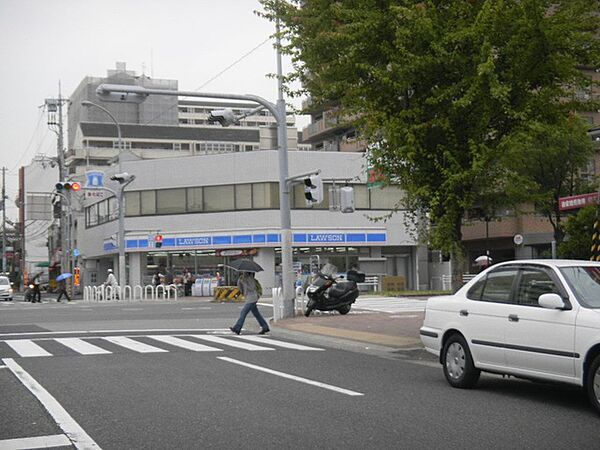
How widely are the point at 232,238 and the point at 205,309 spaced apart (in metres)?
18.2

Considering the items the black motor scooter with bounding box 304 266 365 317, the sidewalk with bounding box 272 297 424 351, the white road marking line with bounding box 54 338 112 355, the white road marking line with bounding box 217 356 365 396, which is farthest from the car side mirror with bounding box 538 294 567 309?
the black motor scooter with bounding box 304 266 365 317

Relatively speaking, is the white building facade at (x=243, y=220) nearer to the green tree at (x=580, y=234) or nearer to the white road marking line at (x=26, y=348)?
the green tree at (x=580, y=234)

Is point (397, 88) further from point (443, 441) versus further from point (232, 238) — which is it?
point (232, 238)

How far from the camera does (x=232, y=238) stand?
49.7m

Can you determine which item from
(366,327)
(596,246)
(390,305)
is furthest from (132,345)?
(390,305)

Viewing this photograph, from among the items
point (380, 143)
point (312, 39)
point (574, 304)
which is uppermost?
point (312, 39)

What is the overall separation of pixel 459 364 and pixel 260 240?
128ft

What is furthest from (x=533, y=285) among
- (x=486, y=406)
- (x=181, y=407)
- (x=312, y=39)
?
(x=312, y=39)

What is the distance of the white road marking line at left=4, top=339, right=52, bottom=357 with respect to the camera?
49.3 feet

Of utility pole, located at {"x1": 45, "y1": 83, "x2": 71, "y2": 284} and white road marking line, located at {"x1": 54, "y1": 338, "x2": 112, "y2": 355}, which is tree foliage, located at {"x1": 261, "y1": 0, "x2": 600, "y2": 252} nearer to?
white road marking line, located at {"x1": 54, "y1": 338, "x2": 112, "y2": 355}

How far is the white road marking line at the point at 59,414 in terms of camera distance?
716cm

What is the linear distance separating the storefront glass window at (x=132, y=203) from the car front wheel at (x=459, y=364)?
43.4 meters

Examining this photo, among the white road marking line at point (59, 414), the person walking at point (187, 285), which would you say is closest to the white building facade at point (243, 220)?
the person walking at point (187, 285)

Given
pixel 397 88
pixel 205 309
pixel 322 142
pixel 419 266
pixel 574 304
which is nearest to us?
pixel 574 304
